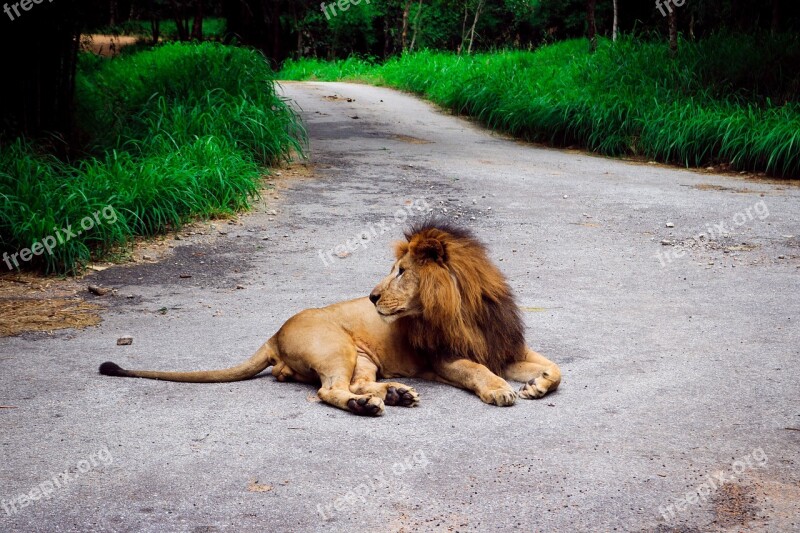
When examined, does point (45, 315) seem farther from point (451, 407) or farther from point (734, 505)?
point (734, 505)

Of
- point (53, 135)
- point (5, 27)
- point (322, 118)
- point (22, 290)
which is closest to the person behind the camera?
point (22, 290)

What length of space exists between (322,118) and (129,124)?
573 centimetres

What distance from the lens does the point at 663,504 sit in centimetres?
332

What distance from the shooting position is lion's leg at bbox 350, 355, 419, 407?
4418mm

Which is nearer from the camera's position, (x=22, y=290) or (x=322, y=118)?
(x=22, y=290)

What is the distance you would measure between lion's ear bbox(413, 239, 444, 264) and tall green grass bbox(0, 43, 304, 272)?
12.7 ft

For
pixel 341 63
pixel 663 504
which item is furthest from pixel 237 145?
pixel 341 63

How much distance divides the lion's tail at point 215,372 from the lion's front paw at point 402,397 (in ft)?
2.67

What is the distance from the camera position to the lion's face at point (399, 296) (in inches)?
182

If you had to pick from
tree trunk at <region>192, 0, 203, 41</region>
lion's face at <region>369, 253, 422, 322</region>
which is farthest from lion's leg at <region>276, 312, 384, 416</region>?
tree trunk at <region>192, 0, 203, 41</region>

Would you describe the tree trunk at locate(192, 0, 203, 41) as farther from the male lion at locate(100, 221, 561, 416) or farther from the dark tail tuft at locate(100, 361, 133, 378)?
the male lion at locate(100, 221, 561, 416)

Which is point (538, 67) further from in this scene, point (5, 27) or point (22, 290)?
point (22, 290)

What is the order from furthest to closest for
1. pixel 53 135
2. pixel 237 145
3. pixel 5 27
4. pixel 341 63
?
pixel 341 63
pixel 237 145
pixel 53 135
pixel 5 27

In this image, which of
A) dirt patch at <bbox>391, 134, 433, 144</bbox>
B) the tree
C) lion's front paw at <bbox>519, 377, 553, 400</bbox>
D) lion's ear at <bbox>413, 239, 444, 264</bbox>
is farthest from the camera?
the tree
